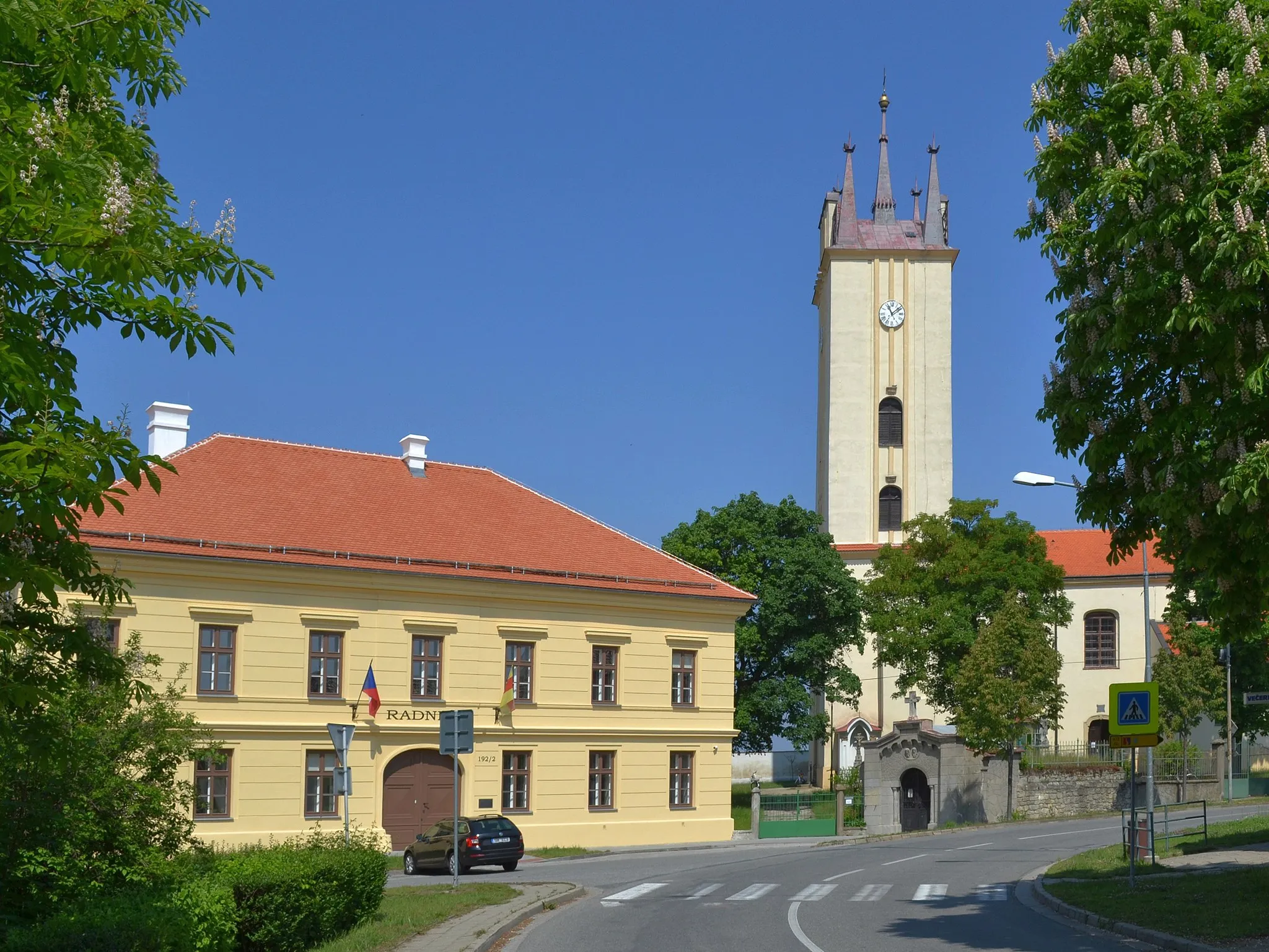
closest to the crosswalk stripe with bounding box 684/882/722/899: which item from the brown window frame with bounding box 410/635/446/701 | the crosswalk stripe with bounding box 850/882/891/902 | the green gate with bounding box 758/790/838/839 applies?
the crosswalk stripe with bounding box 850/882/891/902

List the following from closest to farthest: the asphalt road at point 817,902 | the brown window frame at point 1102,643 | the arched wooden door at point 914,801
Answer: the asphalt road at point 817,902, the arched wooden door at point 914,801, the brown window frame at point 1102,643

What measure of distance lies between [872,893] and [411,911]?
26.1ft

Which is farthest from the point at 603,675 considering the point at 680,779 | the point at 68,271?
the point at 68,271

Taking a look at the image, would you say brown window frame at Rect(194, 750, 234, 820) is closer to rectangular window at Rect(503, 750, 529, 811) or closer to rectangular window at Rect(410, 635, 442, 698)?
rectangular window at Rect(410, 635, 442, 698)

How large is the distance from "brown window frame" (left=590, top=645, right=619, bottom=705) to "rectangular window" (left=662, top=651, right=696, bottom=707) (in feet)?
6.33

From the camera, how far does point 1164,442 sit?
45.9 ft

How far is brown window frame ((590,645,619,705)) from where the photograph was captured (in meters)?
39.9

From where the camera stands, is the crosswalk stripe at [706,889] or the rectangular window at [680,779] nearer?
the crosswalk stripe at [706,889]

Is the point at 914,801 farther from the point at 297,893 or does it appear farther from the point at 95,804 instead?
the point at 95,804

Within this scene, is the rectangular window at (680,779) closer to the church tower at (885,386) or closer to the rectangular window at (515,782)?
the rectangular window at (515,782)

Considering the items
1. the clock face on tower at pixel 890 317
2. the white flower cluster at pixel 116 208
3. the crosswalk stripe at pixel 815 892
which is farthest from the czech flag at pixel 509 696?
the clock face on tower at pixel 890 317

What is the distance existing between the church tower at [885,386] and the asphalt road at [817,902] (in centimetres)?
3569

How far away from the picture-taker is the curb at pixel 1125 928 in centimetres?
1423

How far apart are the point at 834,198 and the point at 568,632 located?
46.5 metres
